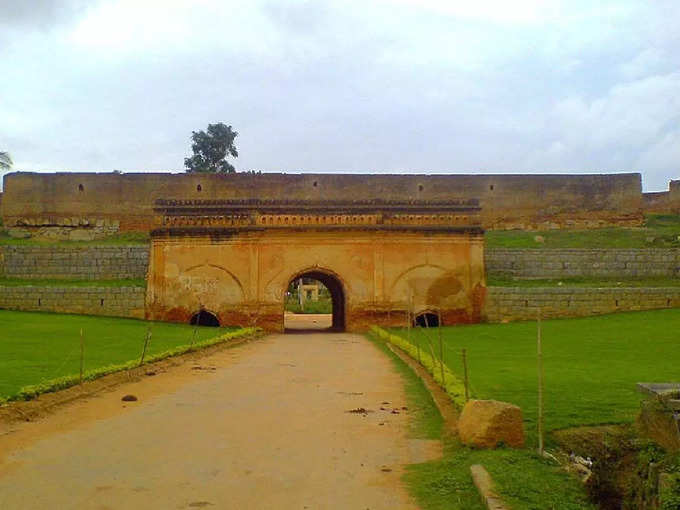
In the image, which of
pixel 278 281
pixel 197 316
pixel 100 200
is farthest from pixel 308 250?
pixel 100 200

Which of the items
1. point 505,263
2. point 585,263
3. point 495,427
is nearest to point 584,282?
point 585,263

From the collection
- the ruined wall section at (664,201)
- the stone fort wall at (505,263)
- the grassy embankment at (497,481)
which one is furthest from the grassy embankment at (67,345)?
the ruined wall section at (664,201)

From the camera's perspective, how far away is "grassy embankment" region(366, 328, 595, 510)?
16.9ft

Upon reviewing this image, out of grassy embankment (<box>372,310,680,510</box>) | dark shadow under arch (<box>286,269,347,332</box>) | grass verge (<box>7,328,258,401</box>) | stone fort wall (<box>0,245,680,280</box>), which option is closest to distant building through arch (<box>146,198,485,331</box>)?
dark shadow under arch (<box>286,269,347,332</box>)

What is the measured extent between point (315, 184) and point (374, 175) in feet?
8.16

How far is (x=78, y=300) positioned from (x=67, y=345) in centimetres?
881

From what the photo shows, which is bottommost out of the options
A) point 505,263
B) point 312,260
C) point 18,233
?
point 312,260

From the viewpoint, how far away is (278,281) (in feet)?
73.7

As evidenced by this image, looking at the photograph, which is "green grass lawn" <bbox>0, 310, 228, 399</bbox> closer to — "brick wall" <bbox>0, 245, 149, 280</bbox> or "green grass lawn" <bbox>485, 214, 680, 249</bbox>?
"brick wall" <bbox>0, 245, 149, 280</bbox>

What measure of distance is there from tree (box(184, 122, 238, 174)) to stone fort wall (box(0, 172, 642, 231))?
15.6 metres

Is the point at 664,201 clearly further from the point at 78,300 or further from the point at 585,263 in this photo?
the point at 78,300

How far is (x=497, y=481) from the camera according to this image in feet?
18.0

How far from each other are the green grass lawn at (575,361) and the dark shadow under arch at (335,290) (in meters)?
2.53

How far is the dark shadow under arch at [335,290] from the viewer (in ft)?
74.6
